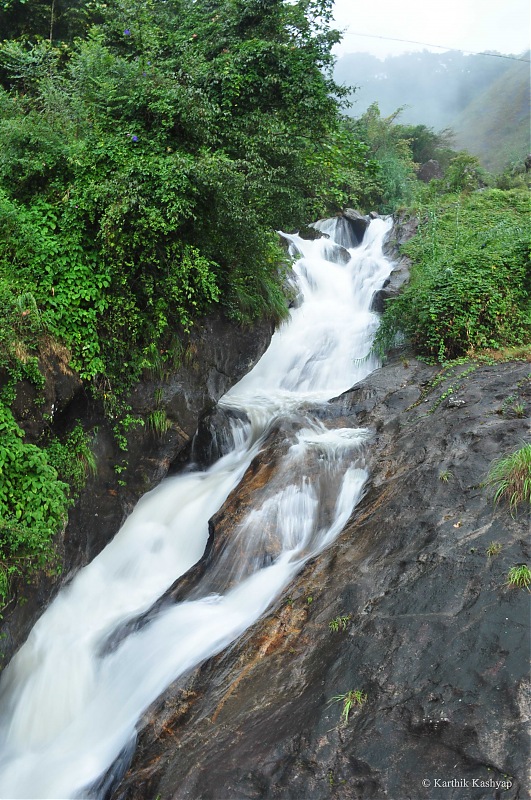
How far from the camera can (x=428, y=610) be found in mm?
3906

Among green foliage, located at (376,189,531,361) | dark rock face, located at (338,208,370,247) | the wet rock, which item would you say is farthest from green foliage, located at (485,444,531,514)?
the wet rock

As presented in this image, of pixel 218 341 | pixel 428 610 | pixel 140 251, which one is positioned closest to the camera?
pixel 428 610

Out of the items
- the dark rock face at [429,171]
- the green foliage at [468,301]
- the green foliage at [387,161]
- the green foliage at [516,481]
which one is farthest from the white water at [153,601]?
the dark rock face at [429,171]

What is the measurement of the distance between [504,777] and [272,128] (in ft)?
23.2

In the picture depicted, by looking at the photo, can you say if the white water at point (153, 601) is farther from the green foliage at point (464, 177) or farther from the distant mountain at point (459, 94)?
the distant mountain at point (459, 94)

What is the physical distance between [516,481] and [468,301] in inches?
217

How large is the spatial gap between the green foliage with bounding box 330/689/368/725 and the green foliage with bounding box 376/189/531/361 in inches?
264

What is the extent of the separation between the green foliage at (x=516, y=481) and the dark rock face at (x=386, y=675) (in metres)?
0.13

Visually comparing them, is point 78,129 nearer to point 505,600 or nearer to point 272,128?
point 272,128

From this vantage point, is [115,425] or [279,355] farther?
[279,355]

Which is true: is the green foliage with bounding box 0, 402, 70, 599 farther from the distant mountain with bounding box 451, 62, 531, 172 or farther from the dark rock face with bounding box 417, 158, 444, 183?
the distant mountain with bounding box 451, 62, 531, 172

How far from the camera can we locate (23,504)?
4.69 metres

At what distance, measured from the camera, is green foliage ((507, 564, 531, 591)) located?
3.71 m

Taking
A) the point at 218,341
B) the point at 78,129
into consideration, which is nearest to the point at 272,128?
the point at 78,129
